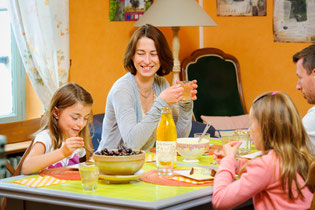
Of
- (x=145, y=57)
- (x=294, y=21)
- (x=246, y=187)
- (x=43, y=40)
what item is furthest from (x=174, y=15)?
(x=246, y=187)

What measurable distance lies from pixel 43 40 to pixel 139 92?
1111mm

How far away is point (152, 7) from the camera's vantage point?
4.12m

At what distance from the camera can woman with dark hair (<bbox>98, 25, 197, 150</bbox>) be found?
2490mm

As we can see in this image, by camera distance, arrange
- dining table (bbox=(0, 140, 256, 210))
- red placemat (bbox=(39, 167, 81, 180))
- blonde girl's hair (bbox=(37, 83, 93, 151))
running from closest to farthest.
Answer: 1. dining table (bbox=(0, 140, 256, 210))
2. red placemat (bbox=(39, 167, 81, 180))
3. blonde girl's hair (bbox=(37, 83, 93, 151))

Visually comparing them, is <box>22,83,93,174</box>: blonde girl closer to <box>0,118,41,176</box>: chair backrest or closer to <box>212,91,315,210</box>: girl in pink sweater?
<box>0,118,41,176</box>: chair backrest

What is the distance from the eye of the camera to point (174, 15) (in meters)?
4.06

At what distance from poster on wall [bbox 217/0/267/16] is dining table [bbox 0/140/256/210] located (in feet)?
11.3

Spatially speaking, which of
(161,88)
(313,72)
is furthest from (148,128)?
(313,72)

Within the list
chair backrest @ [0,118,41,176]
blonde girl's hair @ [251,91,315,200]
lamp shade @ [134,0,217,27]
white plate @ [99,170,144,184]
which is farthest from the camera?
lamp shade @ [134,0,217,27]

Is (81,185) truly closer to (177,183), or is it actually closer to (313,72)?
(177,183)

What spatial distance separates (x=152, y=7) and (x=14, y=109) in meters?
1.40

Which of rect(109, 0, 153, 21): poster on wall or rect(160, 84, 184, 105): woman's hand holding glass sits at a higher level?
rect(109, 0, 153, 21): poster on wall

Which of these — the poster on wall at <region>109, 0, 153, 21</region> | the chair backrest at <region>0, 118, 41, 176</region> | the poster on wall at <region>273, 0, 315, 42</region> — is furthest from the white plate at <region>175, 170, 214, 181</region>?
the poster on wall at <region>273, 0, 315, 42</region>

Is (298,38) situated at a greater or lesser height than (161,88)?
greater
